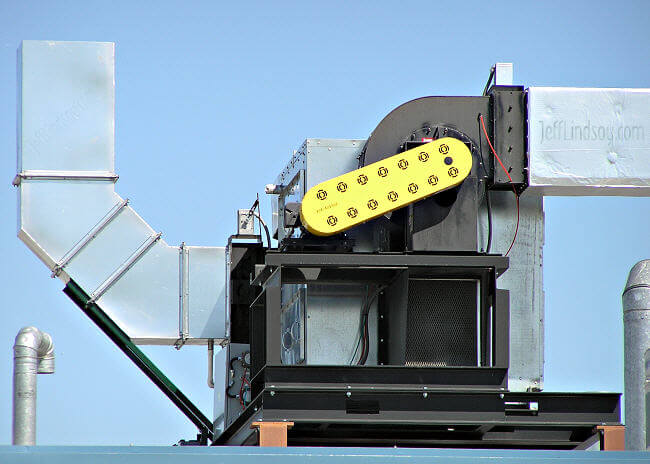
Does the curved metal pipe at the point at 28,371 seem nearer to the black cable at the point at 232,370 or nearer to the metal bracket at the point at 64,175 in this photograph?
the metal bracket at the point at 64,175

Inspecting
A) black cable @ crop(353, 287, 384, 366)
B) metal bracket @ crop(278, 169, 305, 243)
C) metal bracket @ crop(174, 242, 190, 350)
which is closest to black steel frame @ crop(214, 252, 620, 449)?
black cable @ crop(353, 287, 384, 366)

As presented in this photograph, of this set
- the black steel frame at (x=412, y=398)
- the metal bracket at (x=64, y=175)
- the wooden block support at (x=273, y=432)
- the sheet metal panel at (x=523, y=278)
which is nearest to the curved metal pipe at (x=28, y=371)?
the metal bracket at (x=64, y=175)

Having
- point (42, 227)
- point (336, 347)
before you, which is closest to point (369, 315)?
point (336, 347)

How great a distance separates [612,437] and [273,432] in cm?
280

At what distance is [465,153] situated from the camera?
10148 millimetres

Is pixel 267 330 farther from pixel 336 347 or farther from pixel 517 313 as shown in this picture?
pixel 517 313

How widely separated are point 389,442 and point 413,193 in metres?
2.20

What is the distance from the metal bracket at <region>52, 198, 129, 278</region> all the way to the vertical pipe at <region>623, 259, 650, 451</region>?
564 centimetres

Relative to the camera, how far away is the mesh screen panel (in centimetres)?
1031

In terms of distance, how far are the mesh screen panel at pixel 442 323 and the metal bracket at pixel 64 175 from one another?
4.12 meters

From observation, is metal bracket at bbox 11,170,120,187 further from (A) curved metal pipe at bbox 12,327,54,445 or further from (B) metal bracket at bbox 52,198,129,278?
(A) curved metal pipe at bbox 12,327,54,445

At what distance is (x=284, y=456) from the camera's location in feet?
25.5

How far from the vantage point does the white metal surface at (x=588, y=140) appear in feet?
35.9

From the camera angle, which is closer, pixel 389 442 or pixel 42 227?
pixel 389 442
